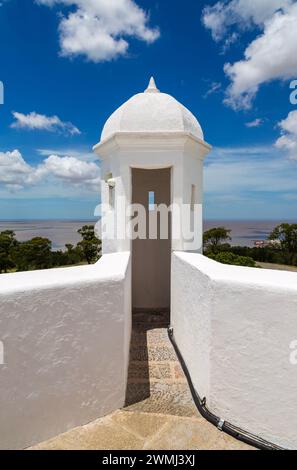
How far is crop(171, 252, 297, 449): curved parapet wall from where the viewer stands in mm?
3543

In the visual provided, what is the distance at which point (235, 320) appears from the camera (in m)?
3.87

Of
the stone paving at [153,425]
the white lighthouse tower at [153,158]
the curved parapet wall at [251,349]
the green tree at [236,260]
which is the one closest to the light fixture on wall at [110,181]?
the white lighthouse tower at [153,158]

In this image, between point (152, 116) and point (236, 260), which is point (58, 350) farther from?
point (236, 260)

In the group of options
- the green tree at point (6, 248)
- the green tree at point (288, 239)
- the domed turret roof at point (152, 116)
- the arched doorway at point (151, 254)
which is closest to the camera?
the domed turret roof at point (152, 116)

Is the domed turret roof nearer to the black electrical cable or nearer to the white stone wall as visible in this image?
the white stone wall

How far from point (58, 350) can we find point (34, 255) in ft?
39.4

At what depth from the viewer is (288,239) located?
15.3 meters

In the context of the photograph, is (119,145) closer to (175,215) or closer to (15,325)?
(175,215)

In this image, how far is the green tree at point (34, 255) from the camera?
14.9 m

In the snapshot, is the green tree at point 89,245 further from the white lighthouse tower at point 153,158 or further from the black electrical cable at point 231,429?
the black electrical cable at point 231,429

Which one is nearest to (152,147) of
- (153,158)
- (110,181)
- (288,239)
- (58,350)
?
(153,158)

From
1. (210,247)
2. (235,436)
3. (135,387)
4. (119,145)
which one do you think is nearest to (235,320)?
(235,436)

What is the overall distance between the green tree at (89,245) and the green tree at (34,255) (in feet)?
5.85
